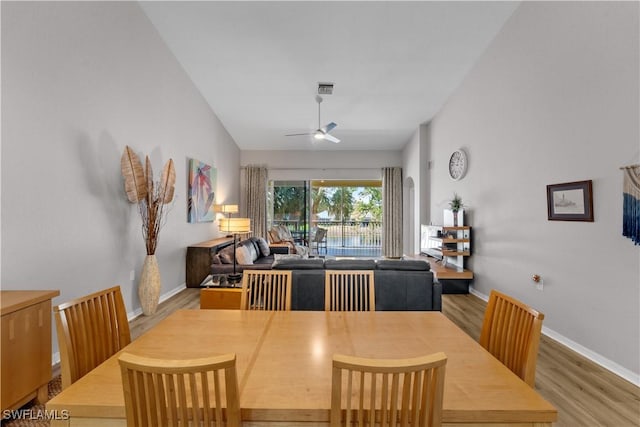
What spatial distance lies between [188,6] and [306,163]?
15.8ft

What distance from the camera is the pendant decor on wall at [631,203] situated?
7.30 ft

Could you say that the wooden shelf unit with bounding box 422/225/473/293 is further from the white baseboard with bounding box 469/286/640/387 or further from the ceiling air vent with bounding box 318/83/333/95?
the ceiling air vent with bounding box 318/83/333/95

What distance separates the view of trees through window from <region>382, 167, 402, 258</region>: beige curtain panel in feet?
1.40

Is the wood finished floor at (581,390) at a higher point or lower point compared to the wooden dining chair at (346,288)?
lower

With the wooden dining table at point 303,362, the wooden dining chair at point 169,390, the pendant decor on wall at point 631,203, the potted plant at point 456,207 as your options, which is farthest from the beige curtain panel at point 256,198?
the wooden dining chair at point 169,390

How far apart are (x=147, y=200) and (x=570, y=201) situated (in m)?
4.36

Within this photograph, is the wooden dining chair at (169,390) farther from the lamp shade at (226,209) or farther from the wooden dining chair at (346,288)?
the lamp shade at (226,209)

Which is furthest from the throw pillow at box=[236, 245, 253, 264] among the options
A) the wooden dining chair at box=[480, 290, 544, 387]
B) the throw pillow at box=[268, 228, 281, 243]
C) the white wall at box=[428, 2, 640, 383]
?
the wooden dining chair at box=[480, 290, 544, 387]

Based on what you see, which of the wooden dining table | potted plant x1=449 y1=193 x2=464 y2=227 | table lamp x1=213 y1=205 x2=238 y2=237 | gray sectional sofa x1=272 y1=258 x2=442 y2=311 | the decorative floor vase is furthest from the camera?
table lamp x1=213 y1=205 x2=238 y2=237

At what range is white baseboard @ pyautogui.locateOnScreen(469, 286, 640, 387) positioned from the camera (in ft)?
7.46

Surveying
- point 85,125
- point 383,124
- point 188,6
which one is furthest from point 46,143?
point 383,124

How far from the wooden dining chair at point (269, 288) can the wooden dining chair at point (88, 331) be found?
0.65 m

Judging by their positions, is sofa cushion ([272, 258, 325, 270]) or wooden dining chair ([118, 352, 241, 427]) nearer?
wooden dining chair ([118, 352, 241, 427])

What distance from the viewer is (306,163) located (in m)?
8.12
